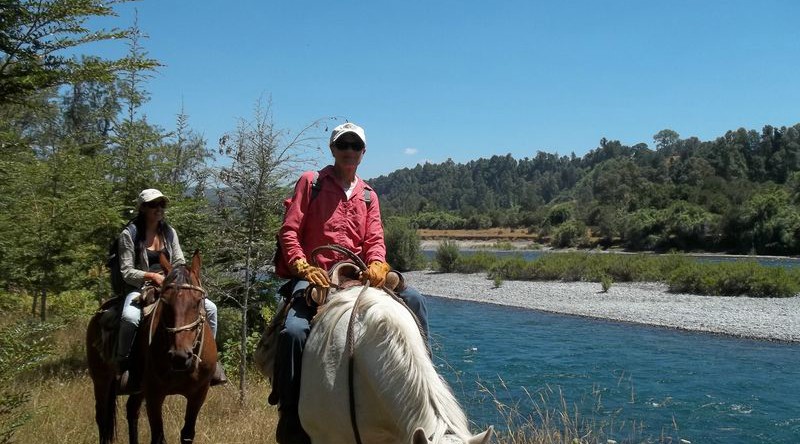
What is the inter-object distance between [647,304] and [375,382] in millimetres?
29466

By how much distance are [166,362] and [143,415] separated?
8.92ft

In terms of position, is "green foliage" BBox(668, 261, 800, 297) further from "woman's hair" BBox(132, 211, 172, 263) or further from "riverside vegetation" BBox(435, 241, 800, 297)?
"woman's hair" BBox(132, 211, 172, 263)

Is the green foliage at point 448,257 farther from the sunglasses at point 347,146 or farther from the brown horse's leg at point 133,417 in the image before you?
the sunglasses at point 347,146

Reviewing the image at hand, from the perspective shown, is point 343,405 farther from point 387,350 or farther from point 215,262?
point 215,262

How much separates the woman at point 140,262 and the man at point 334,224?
2.11 meters

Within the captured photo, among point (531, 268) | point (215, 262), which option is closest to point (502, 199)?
point (531, 268)

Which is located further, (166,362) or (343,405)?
(166,362)

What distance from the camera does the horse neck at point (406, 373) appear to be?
287cm

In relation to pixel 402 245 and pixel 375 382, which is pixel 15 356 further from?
pixel 402 245

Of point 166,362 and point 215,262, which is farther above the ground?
point 215,262

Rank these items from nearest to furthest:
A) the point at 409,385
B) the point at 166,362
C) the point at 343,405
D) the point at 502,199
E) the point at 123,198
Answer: the point at 409,385 < the point at 343,405 < the point at 166,362 < the point at 123,198 < the point at 502,199

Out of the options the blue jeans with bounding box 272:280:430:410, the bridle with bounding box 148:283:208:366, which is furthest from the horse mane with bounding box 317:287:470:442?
the bridle with bounding box 148:283:208:366

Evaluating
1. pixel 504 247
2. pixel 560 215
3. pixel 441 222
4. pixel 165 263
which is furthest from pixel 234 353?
pixel 441 222

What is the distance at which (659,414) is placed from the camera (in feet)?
46.7
